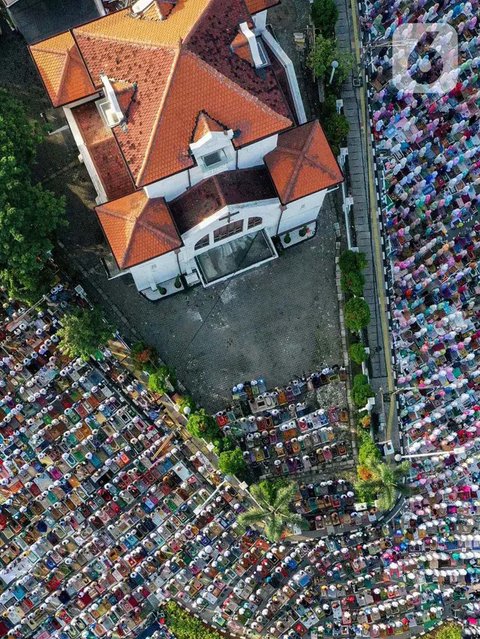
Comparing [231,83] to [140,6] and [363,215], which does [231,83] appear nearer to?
[140,6]

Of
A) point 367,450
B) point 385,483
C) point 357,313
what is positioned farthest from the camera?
point 357,313

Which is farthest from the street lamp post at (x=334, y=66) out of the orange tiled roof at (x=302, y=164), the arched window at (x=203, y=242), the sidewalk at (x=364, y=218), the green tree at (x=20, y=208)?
the green tree at (x=20, y=208)

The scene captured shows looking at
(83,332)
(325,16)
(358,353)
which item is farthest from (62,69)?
(358,353)

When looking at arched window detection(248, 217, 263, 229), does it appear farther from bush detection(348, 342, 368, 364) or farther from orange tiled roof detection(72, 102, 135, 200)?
bush detection(348, 342, 368, 364)

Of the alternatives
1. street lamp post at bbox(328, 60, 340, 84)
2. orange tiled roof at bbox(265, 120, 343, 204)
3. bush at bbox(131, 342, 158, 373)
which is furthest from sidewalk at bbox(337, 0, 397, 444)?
bush at bbox(131, 342, 158, 373)

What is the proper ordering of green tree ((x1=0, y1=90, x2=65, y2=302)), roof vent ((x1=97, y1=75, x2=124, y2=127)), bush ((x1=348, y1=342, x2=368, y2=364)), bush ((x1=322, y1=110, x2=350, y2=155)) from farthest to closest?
bush ((x1=322, y1=110, x2=350, y2=155)) < bush ((x1=348, y1=342, x2=368, y2=364)) < green tree ((x1=0, y1=90, x2=65, y2=302)) < roof vent ((x1=97, y1=75, x2=124, y2=127))

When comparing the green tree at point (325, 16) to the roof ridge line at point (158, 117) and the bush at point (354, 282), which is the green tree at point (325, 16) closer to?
the roof ridge line at point (158, 117)
